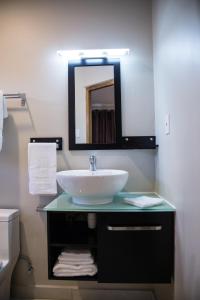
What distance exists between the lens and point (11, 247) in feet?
5.24

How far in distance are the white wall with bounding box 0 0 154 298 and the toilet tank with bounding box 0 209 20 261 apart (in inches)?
4.4

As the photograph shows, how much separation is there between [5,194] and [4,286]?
643 mm

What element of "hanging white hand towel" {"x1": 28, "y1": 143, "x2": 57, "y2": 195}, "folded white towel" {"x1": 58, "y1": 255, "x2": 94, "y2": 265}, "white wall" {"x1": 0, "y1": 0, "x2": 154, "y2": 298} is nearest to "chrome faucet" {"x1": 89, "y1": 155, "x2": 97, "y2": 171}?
"white wall" {"x1": 0, "y1": 0, "x2": 154, "y2": 298}

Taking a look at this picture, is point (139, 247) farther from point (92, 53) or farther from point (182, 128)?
point (92, 53)

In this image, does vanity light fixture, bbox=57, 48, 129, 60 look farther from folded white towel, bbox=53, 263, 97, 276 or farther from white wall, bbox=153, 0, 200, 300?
folded white towel, bbox=53, 263, 97, 276

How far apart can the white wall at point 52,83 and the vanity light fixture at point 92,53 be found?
83 millimetres

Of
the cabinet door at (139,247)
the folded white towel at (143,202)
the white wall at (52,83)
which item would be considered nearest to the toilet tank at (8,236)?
the white wall at (52,83)

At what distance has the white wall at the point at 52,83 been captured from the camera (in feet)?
5.70

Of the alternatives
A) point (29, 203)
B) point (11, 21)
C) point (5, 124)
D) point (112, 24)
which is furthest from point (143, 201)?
point (11, 21)

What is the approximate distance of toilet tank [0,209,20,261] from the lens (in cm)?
157

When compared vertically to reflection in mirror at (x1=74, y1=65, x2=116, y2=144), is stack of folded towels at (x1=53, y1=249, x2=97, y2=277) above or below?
below

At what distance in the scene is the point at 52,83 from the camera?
1.77m

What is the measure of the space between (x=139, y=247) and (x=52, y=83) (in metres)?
1.32

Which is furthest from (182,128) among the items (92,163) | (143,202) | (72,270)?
(72,270)
